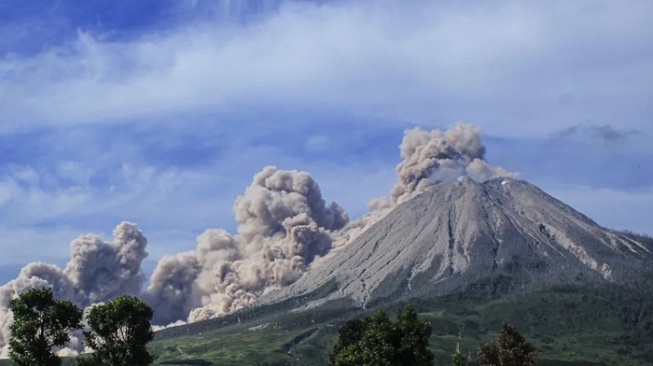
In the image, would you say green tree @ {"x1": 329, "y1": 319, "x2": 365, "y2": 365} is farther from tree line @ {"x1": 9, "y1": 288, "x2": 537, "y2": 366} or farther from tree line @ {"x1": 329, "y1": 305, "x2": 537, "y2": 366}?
tree line @ {"x1": 329, "y1": 305, "x2": 537, "y2": 366}

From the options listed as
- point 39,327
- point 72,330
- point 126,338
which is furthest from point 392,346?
point 39,327

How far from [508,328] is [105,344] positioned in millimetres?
32449

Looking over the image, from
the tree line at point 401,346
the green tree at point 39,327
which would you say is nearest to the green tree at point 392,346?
the tree line at point 401,346

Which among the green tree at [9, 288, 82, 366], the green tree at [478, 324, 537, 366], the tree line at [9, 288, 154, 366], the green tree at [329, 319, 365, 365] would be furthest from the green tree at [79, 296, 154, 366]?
the green tree at [478, 324, 537, 366]

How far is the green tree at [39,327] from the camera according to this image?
64.9 m

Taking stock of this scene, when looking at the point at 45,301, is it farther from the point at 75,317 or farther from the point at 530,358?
the point at 530,358

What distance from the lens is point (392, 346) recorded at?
223 ft

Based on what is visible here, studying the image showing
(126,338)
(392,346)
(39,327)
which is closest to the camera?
(39,327)

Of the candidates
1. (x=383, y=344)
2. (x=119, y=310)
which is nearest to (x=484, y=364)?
(x=383, y=344)

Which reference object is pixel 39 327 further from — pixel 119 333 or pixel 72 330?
pixel 119 333

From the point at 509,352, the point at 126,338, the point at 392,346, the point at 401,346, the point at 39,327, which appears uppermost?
the point at 39,327

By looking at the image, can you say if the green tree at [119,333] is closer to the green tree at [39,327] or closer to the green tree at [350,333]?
the green tree at [39,327]

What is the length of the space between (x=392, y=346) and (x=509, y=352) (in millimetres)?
9760

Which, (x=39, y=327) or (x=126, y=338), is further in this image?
(x=126, y=338)
